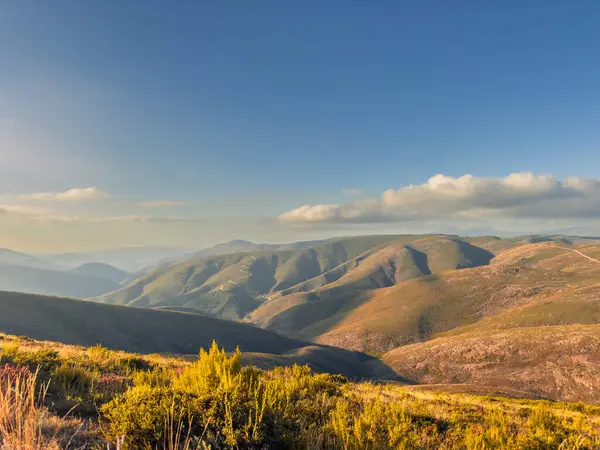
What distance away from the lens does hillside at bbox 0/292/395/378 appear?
458 feet

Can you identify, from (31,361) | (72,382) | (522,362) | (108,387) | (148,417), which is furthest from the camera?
(522,362)

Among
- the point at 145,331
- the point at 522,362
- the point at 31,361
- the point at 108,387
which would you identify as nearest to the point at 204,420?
the point at 108,387

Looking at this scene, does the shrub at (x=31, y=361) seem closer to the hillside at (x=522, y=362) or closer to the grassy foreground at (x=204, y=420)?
the grassy foreground at (x=204, y=420)

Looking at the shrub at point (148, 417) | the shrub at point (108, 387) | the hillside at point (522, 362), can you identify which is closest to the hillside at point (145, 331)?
the hillside at point (522, 362)

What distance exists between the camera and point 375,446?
6.32 meters

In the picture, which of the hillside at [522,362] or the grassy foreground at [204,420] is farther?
the hillside at [522,362]

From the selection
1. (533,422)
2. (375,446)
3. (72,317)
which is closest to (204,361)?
(375,446)

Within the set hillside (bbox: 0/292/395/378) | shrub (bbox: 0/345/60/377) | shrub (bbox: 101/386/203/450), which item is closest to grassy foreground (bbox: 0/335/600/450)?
shrub (bbox: 101/386/203/450)

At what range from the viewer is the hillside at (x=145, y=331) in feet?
458

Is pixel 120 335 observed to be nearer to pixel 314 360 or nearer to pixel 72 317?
pixel 72 317

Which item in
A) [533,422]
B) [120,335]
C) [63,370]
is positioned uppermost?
[63,370]

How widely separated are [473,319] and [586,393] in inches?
4338

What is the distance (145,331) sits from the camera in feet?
545

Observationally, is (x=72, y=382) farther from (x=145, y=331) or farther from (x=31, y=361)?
(x=145, y=331)
